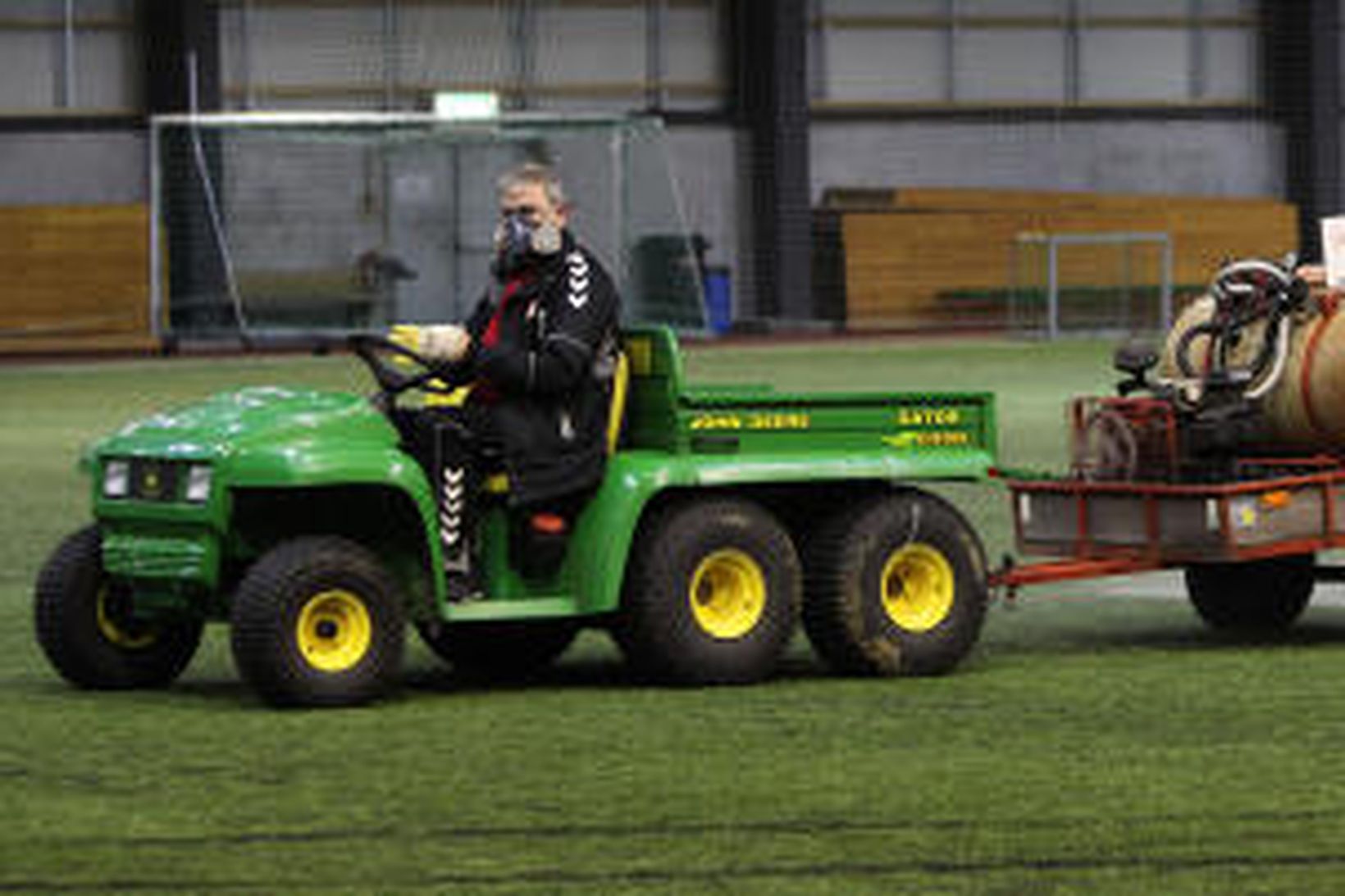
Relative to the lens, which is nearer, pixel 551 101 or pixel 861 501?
pixel 861 501

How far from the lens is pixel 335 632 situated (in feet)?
34.0

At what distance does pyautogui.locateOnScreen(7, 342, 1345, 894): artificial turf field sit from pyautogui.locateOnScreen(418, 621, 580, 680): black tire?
0.12 metres

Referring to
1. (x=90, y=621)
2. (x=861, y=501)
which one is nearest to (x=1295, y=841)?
(x=861, y=501)

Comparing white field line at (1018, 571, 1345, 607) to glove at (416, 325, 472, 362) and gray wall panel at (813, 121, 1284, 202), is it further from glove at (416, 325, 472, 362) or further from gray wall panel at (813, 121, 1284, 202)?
gray wall panel at (813, 121, 1284, 202)

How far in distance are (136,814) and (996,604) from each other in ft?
20.9

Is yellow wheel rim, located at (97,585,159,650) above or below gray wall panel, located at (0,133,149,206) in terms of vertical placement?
below

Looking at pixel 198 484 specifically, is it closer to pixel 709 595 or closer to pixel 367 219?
pixel 709 595

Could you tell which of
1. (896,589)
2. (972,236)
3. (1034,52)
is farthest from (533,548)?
(1034,52)

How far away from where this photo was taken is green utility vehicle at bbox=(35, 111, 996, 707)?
1034 centimetres

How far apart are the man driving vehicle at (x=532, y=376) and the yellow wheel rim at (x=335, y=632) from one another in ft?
1.63

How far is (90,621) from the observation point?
10906 mm

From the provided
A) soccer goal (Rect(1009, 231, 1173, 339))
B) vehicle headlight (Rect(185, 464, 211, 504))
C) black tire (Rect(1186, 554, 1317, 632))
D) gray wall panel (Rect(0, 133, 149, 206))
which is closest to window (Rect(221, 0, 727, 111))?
gray wall panel (Rect(0, 133, 149, 206))

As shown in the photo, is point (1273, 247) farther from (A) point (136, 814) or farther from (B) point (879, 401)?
(A) point (136, 814)

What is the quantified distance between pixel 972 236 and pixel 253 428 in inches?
1443
